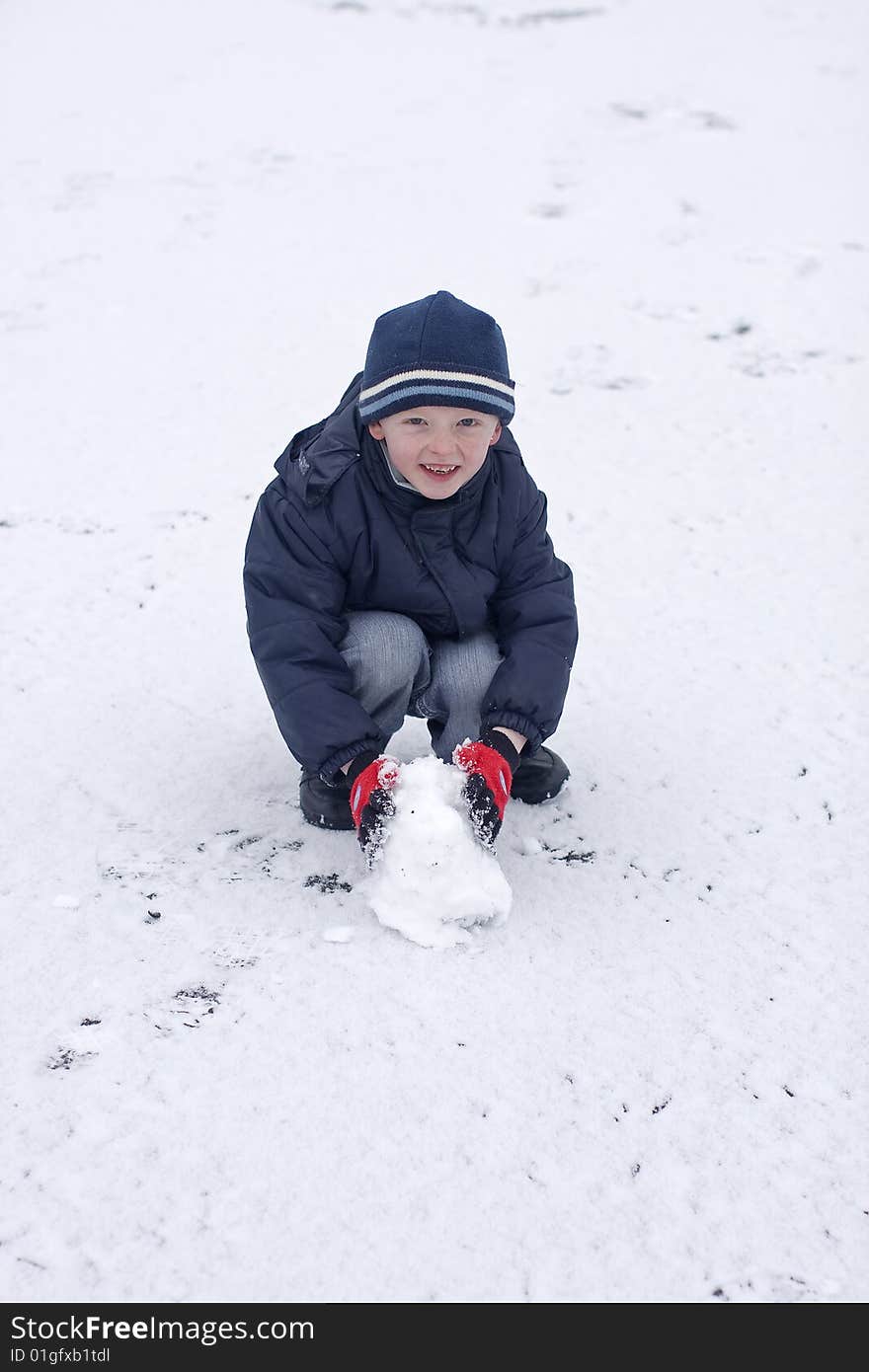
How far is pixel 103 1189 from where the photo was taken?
1421 mm

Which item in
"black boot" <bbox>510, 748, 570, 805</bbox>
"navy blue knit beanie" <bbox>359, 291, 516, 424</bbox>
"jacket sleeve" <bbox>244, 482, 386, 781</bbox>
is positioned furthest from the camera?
"black boot" <bbox>510, 748, 570, 805</bbox>

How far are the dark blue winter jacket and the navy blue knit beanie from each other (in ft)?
0.55

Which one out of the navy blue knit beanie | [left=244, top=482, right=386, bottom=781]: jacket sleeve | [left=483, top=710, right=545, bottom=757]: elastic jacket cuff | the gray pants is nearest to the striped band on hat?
the navy blue knit beanie

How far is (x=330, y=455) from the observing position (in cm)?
203

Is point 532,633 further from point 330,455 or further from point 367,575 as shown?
point 330,455

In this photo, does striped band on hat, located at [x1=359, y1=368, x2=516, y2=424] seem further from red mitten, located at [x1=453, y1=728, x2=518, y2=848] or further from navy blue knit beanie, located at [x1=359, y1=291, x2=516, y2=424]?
red mitten, located at [x1=453, y1=728, x2=518, y2=848]

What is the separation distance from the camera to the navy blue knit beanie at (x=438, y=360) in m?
1.85

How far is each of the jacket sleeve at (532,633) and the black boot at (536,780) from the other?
0.13m

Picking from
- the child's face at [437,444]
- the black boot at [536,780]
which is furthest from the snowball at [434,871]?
the child's face at [437,444]

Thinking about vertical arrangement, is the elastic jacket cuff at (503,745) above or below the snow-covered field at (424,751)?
above

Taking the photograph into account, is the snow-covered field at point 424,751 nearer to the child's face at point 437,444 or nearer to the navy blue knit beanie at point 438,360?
the child's face at point 437,444

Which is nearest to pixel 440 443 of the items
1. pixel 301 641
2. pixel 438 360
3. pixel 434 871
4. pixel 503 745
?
pixel 438 360

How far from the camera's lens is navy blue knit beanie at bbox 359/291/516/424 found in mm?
1853

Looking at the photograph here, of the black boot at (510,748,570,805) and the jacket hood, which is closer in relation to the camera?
the jacket hood
